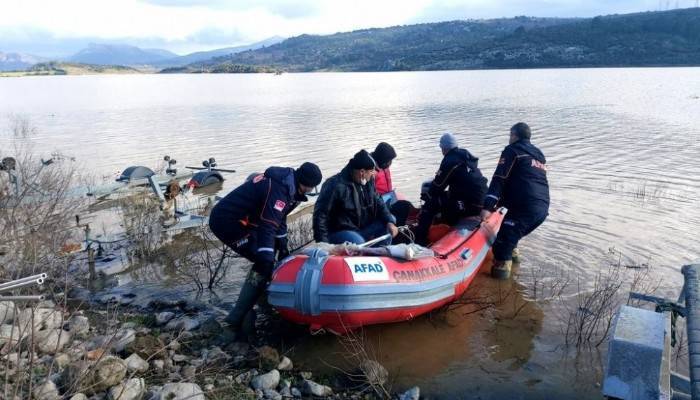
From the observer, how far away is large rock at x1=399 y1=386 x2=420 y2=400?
3.98 meters

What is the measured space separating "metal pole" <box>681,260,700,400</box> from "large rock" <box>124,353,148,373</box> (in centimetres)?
325

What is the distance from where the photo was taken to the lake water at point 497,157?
4.63m

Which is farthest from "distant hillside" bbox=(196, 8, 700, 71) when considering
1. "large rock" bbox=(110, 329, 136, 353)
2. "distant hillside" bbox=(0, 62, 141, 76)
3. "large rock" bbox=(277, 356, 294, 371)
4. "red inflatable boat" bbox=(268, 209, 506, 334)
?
"large rock" bbox=(110, 329, 136, 353)

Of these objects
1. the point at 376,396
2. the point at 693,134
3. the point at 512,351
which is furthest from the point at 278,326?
the point at 693,134

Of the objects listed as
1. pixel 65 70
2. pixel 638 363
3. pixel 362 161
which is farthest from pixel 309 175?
pixel 65 70

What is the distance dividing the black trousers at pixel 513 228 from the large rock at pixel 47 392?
462 cm

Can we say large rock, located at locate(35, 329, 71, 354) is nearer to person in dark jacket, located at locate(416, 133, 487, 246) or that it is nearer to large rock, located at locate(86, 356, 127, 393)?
large rock, located at locate(86, 356, 127, 393)

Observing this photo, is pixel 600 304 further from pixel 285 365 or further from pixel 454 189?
pixel 285 365

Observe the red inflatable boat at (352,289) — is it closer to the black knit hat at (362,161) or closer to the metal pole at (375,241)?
the metal pole at (375,241)

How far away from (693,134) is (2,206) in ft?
57.5

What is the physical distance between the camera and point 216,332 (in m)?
4.89

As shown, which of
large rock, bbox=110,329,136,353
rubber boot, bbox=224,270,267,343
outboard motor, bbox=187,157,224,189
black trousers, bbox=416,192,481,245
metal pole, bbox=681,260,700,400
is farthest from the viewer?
outboard motor, bbox=187,157,224,189

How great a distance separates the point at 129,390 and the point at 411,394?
1.91 metres

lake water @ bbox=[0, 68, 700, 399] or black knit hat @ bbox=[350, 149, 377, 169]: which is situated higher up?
black knit hat @ bbox=[350, 149, 377, 169]
